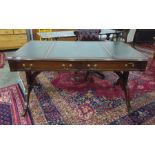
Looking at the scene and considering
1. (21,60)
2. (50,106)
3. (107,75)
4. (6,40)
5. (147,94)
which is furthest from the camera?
(6,40)

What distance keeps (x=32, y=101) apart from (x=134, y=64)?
1.29 m

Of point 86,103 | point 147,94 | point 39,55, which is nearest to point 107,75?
point 147,94

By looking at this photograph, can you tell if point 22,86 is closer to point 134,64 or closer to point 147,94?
point 134,64

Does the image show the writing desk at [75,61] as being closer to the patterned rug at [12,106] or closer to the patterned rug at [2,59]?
the patterned rug at [12,106]

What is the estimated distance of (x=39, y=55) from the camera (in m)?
1.58

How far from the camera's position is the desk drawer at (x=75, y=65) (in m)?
1.54

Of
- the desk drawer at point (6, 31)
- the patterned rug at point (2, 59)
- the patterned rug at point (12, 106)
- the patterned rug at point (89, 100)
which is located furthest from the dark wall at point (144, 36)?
the patterned rug at point (12, 106)

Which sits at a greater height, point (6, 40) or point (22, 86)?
point (6, 40)

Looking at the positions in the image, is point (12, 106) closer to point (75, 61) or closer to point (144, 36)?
point (75, 61)

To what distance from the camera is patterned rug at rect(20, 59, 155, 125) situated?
5.75ft

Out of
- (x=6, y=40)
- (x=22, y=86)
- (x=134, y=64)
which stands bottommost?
(x=22, y=86)

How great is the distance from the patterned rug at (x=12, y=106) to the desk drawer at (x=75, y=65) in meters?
0.55

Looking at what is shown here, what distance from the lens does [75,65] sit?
1563mm

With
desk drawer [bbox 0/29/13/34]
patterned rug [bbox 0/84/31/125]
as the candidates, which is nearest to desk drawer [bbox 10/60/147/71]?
patterned rug [bbox 0/84/31/125]
